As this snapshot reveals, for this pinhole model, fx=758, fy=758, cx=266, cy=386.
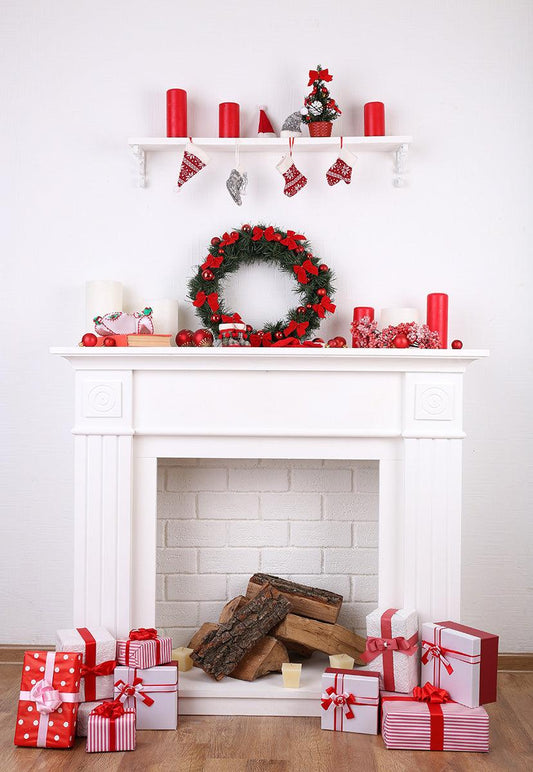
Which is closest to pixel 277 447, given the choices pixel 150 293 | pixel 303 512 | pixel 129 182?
pixel 303 512

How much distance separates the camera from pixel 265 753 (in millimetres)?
2043

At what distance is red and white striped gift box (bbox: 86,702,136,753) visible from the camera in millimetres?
2057

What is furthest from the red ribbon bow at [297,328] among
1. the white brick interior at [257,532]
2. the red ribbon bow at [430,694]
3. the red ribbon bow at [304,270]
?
the red ribbon bow at [430,694]

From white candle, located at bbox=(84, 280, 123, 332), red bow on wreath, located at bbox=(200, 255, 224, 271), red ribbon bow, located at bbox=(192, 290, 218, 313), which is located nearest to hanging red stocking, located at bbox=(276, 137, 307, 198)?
red bow on wreath, located at bbox=(200, 255, 224, 271)

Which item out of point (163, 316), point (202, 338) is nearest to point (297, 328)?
point (202, 338)

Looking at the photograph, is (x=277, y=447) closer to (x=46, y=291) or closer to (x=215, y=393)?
(x=215, y=393)

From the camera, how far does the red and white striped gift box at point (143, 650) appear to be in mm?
2197

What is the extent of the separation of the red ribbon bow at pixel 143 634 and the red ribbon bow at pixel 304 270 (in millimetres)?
1235

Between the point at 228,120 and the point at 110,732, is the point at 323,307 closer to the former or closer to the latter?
the point at 228,120

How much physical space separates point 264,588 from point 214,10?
203cm

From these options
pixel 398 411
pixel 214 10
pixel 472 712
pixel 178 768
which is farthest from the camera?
pixel 214 10

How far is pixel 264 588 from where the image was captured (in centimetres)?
249

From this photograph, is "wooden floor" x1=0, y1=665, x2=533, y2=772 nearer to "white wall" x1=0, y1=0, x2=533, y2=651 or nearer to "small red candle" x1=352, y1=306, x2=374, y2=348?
"white wall" x1=0, y1=0, x2=533, y2=651

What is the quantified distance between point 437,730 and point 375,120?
1.94 meters
